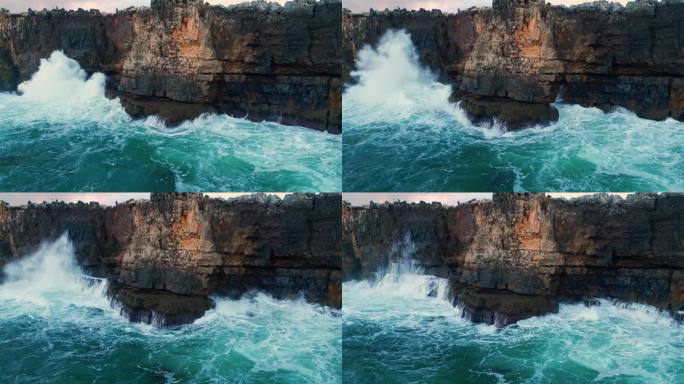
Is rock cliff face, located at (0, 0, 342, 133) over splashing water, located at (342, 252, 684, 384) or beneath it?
over

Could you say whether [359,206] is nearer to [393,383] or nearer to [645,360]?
[393,383]

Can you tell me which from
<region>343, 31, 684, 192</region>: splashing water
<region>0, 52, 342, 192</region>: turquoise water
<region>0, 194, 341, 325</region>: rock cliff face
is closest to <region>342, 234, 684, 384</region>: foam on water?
<region>0, 194, 341, 325</region>: rock cliff face

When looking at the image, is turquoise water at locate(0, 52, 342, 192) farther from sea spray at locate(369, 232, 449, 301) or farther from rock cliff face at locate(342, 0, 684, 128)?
sea spray at locate(369, 232, 449, 301)

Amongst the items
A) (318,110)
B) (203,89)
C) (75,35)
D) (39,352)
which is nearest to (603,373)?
(318,110)

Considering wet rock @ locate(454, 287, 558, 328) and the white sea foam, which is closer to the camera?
wet rock @ locate(454, 287, 558, 328)

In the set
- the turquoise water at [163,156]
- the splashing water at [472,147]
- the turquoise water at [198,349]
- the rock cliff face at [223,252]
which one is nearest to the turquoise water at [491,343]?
the turquoise water at [198,349]

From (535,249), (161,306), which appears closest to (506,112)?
(535,249)

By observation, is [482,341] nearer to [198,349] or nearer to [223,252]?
[223,252]

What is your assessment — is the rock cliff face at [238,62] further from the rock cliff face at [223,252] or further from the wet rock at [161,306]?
the wet rock at [161,306]
